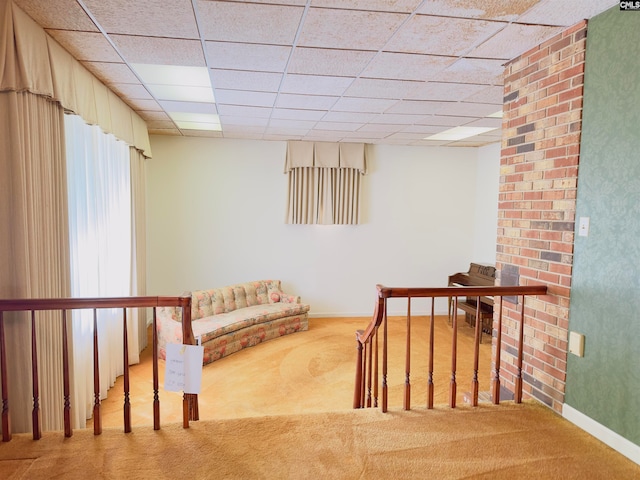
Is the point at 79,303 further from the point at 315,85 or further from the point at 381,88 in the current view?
the point at 381,88

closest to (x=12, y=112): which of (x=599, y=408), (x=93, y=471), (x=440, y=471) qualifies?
(x=93, y=471)

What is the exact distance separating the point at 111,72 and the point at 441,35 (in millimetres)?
2504

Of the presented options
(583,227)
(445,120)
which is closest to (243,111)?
(445,120)

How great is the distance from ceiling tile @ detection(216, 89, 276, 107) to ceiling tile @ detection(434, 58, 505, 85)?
1.54m

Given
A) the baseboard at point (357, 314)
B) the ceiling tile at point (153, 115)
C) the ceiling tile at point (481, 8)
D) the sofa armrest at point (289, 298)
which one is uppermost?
the ceiling tile at point (153, 115)

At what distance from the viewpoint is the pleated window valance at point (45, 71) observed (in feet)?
6.88

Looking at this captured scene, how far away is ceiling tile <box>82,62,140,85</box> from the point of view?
9.89 ft

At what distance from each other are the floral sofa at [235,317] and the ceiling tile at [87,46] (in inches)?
105

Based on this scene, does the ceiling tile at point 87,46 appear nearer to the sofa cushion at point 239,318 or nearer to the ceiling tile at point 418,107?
the ceiling tile at point 418,107

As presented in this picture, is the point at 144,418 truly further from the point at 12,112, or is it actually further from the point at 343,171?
the point at 343,171

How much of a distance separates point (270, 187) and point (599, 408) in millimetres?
4967

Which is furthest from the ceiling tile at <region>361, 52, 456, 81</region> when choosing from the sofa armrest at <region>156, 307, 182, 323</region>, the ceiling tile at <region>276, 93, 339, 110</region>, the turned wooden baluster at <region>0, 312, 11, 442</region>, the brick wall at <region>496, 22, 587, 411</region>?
the sofa armrest at <region>156, 307, 182, 323</region>

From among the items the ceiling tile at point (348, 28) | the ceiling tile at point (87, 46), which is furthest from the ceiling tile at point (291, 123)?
the ceiling tile at point (348, 28)

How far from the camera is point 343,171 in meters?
6.29
